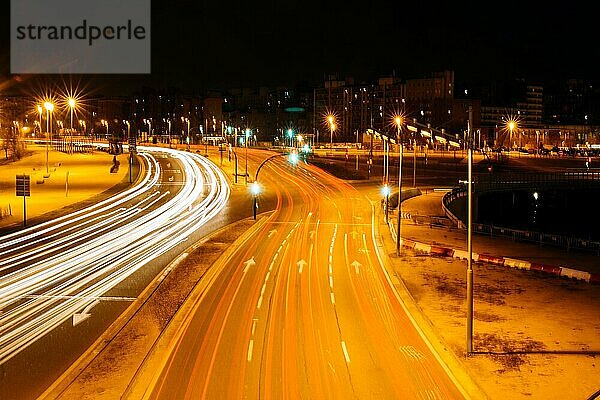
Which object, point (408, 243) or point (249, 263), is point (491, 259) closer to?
point (408, 243)

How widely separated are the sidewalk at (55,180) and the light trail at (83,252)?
3.59m

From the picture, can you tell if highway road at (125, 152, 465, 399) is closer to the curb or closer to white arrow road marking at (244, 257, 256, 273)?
white arrow road marking at (244, 257, 256, 273)

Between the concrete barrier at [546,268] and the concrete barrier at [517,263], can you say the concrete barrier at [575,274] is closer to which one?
the concrete barrier at [546,268]

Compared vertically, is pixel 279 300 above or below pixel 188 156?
below

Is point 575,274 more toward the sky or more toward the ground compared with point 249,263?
more toward the ground

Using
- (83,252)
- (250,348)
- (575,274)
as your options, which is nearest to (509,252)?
(575,274)

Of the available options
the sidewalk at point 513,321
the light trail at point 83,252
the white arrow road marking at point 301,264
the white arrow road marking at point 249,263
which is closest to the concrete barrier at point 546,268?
the sidewalk at point 513,321

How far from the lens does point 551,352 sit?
20.5m

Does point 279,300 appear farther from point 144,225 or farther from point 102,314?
point 144,225

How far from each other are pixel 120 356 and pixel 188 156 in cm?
10745

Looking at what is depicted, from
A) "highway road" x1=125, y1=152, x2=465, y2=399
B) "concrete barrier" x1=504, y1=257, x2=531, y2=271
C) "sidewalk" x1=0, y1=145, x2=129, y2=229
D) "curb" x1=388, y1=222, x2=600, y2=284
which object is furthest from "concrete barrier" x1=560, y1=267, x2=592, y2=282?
"sidewalk" x1=0, y1=145, x2=129, y2=229

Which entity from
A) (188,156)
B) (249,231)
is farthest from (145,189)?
(188,156)

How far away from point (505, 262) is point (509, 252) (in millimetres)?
4826

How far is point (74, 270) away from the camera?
105 ft
